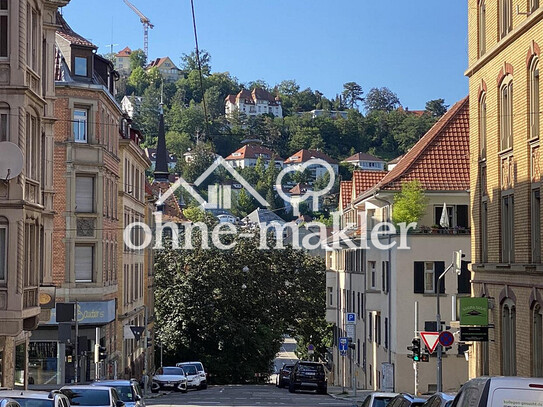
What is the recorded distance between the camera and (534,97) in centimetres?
2620

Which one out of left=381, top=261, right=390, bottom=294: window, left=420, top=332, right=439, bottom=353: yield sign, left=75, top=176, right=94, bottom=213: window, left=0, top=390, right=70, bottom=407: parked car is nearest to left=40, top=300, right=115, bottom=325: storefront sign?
left=75, top=176, right=94, bottom=213: window

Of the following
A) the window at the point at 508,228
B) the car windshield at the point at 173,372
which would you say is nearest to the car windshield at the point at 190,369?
the car windshield at the point at 173,372

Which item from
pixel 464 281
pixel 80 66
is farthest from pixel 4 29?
pixel 464 281

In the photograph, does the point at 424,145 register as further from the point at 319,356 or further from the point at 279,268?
the point at 319,356

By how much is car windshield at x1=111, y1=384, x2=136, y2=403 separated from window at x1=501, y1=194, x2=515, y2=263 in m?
10.3

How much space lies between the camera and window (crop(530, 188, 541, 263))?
25828mm

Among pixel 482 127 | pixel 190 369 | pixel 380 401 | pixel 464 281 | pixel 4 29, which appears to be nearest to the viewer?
pixel 380 401

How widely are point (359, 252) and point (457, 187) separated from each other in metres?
10.8

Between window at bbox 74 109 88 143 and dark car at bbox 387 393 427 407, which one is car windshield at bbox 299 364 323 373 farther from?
dark car at bbox 387 393 427 407

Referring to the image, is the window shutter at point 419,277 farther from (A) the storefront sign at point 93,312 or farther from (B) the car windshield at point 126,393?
(B) the car windshield at point 126,393

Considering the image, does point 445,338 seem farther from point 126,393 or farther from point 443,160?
point 443,160

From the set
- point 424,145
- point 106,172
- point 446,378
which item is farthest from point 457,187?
point 106,172

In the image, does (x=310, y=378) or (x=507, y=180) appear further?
(x=310, y=378)

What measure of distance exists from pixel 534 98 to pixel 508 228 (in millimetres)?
4271
